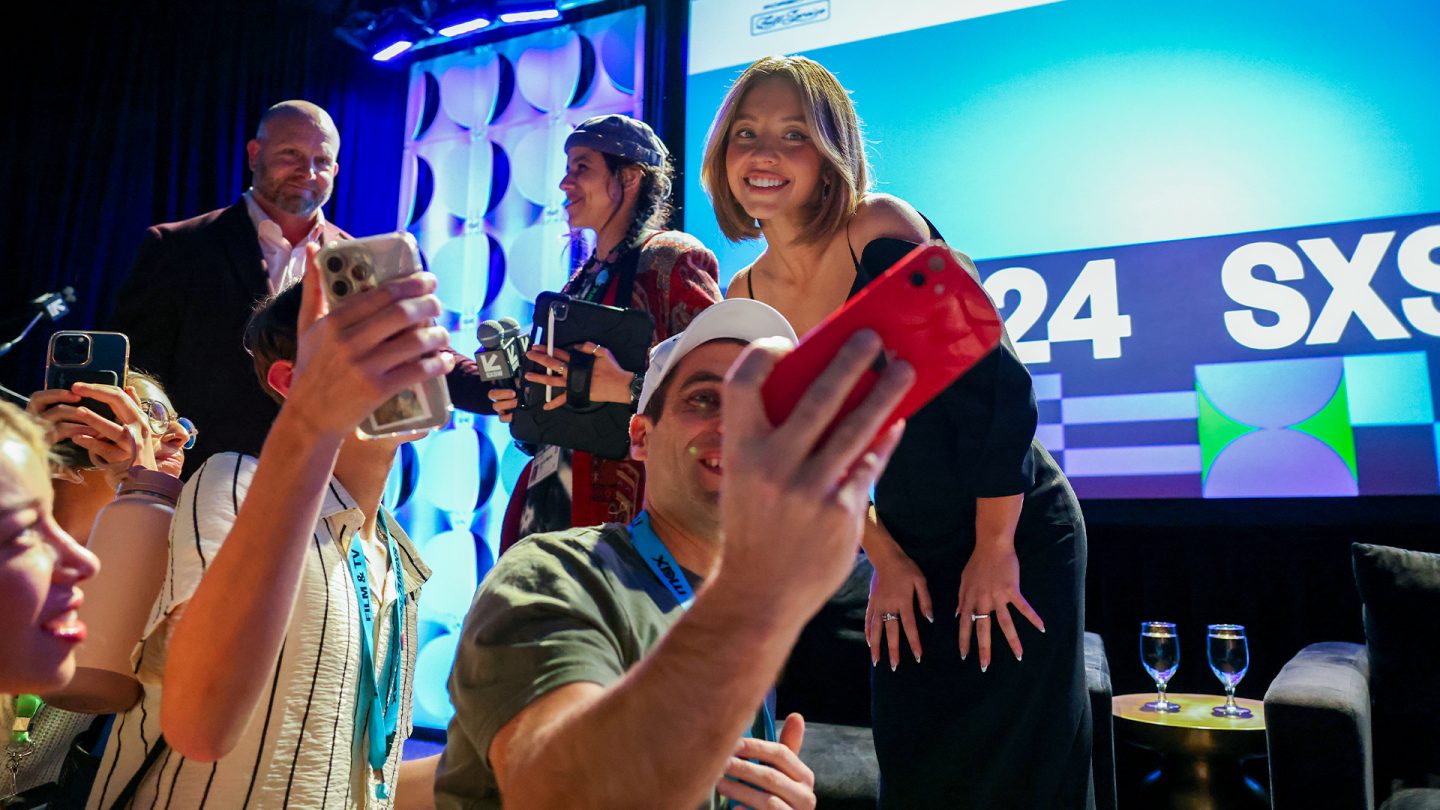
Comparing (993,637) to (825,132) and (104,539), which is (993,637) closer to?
(825,132)

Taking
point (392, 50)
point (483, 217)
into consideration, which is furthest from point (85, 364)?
point (392, 50)

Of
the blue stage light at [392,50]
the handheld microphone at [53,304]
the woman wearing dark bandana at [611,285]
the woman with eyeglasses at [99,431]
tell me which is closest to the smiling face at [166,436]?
the woman with eyeglasses at [99,431]

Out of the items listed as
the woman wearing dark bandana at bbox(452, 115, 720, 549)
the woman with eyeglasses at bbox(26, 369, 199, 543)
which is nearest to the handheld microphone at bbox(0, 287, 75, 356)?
the woman wearing dark bandana at bbox(452, 115, 720, 549)

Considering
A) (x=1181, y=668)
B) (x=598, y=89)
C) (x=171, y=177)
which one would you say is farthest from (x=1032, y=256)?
(x=171, y=177)

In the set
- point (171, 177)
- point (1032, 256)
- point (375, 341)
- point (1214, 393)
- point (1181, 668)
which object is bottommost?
point (1181, 668)

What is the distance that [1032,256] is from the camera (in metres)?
3.84

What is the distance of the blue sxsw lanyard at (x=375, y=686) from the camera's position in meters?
1.31

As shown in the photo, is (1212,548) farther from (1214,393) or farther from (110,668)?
(110,668)

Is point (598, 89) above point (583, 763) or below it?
above

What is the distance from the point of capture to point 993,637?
1.64 metres

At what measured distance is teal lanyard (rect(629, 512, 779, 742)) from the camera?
1.06 metres

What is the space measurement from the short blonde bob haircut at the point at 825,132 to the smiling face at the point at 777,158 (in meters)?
0.02

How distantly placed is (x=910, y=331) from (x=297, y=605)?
973 millimetres

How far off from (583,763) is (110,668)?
88 centimetres
